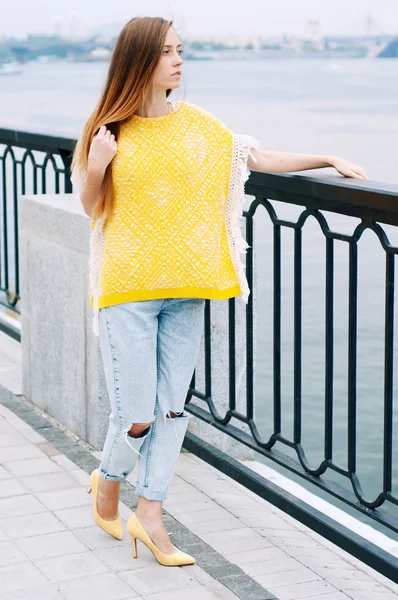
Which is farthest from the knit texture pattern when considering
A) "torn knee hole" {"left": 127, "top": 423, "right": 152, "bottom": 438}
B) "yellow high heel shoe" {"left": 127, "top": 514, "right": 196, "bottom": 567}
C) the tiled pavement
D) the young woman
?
the tiled pavement

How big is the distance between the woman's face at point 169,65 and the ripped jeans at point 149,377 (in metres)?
0.66

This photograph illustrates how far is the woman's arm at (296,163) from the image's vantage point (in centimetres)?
351

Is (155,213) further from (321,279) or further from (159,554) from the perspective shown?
(321,279)

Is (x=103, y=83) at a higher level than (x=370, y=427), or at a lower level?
higher

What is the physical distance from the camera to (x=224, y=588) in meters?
3.47

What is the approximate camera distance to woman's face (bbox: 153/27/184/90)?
10.7 feet

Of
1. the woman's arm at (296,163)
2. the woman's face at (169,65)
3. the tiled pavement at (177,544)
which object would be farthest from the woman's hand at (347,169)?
the tiled pavement at (177,544)

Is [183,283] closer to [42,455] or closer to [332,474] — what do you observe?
[42,455]

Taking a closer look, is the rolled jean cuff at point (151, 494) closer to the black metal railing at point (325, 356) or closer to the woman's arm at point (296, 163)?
the black metal railing at point (325, 356)

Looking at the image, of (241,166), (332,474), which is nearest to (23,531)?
(241,166)

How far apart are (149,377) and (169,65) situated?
96 cm

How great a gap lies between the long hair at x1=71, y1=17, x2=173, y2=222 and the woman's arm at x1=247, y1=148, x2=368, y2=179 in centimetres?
46

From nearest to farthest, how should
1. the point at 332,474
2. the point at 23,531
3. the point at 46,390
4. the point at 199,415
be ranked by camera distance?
1. the point at 23,531
2. the point at 199,415
3. the point at 46,390
4. the point at 332,474

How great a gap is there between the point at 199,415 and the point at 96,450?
507 mm
